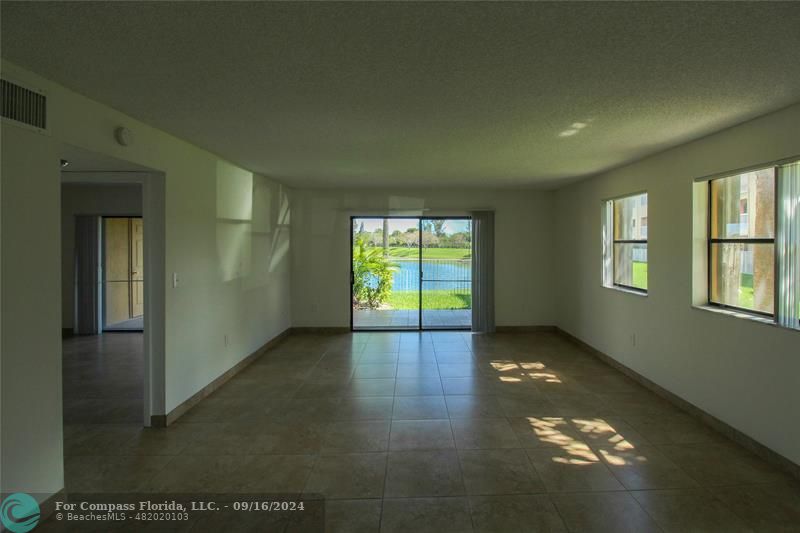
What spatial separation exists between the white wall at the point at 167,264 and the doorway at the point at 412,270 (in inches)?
66.4

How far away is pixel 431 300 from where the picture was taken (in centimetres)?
795

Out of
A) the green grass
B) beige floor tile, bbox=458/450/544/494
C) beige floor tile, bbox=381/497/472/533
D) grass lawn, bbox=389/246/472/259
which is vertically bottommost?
beige floor tile, bbox=381/497/472/533

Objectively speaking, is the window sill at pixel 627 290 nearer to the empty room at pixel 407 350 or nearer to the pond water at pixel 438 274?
the empty room at pixel 407 350

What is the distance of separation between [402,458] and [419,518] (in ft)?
2.28

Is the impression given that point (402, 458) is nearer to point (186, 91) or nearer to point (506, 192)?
point (186, 91)

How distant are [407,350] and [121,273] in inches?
230

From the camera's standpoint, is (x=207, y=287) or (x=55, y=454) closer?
(x=55, y=454)

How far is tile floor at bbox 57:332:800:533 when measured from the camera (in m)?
2.46

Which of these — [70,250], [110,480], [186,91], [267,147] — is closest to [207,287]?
[267,147]

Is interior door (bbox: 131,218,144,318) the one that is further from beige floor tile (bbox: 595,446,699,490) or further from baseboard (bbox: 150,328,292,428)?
beige floor tile (bbox: 595,446,699,490)

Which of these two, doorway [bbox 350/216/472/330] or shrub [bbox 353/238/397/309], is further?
shrub [bbox 353/238/397/309]

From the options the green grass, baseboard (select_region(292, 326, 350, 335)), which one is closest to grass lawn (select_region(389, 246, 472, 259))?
baseboard (select_region(292, 326, 350, 335))

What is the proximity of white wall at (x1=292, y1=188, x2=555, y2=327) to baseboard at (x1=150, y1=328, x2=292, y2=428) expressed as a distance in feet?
4.06

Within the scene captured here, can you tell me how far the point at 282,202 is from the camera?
22.7ft
